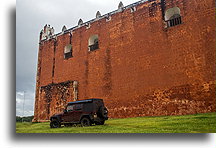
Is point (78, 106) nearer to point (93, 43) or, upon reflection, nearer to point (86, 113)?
point (86, 113)

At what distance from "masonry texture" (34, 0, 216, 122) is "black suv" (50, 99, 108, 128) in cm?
268

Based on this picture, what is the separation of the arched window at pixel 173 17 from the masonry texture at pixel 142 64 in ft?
0.30

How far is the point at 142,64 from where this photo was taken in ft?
32.1

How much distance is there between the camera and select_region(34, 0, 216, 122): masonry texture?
823 centimetres

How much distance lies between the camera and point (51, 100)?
1274cm

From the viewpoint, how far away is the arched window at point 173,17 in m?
9.57

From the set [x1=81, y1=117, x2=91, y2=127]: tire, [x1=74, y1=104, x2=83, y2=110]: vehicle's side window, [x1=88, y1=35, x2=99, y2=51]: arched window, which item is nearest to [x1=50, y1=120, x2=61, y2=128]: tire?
[x1=74, y1=104, x2=83, y2=110]: vehicle's side window

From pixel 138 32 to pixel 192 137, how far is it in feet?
21.9

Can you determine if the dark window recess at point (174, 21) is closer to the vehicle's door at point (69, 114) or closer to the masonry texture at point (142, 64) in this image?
the masonry texture at point (142, 64)

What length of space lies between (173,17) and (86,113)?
6.11 meters

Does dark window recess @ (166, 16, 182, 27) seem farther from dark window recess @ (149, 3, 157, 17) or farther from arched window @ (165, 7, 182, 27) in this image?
dark window recess @ (149, 3, 157, 17)

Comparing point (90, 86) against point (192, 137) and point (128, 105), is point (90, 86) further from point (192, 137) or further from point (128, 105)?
point (192, 137)

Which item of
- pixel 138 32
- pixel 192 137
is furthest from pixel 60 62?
pixel 192 137

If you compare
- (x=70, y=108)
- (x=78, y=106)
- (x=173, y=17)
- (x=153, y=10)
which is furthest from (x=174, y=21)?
(x=70, y=108)
